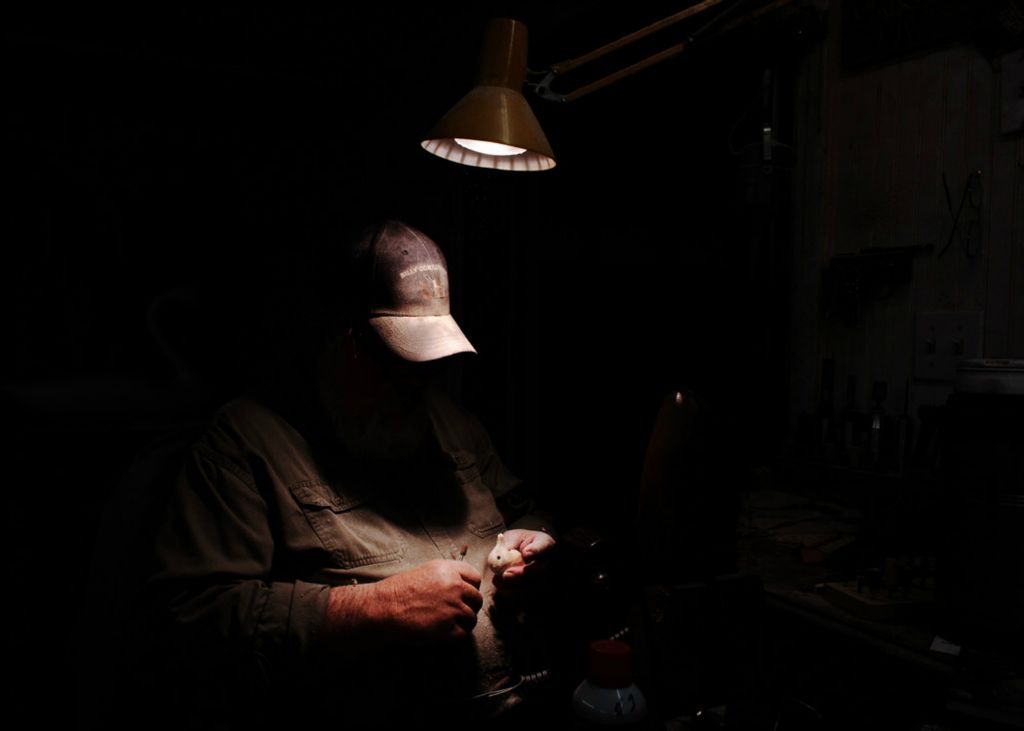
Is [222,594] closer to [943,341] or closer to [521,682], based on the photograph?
[521,682]

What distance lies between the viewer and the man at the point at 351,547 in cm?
162

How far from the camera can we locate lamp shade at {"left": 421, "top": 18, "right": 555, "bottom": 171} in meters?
1.71

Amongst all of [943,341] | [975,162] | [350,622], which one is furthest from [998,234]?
[350,622]

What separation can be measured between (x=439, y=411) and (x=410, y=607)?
78 centimetres

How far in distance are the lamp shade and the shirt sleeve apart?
1.07 metres

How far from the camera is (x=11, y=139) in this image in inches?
80.0

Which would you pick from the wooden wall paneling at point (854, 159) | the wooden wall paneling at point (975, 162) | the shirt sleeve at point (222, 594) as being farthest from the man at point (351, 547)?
the wooden wall paneling at point (854, 159)

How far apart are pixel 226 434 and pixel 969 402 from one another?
2.02m

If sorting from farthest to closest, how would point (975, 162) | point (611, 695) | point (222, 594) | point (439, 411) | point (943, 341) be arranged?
point (943, 341) → point (975, 162) → point (439, 411) → point (222, 594) → point (611, 695)

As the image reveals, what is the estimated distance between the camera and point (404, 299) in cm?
199

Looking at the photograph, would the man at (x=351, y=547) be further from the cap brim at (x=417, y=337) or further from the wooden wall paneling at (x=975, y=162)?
the wooden wall paneling at (x=975, y=162)

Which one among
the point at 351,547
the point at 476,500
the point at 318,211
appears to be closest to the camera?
the point at 351,547

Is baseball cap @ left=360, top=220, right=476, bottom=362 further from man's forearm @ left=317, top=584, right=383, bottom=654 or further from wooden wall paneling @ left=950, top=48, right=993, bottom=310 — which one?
wooden wall paneling @ left=950, top=48, right=993, bottom=310

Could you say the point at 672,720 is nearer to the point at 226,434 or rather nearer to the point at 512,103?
the point at 226,434
